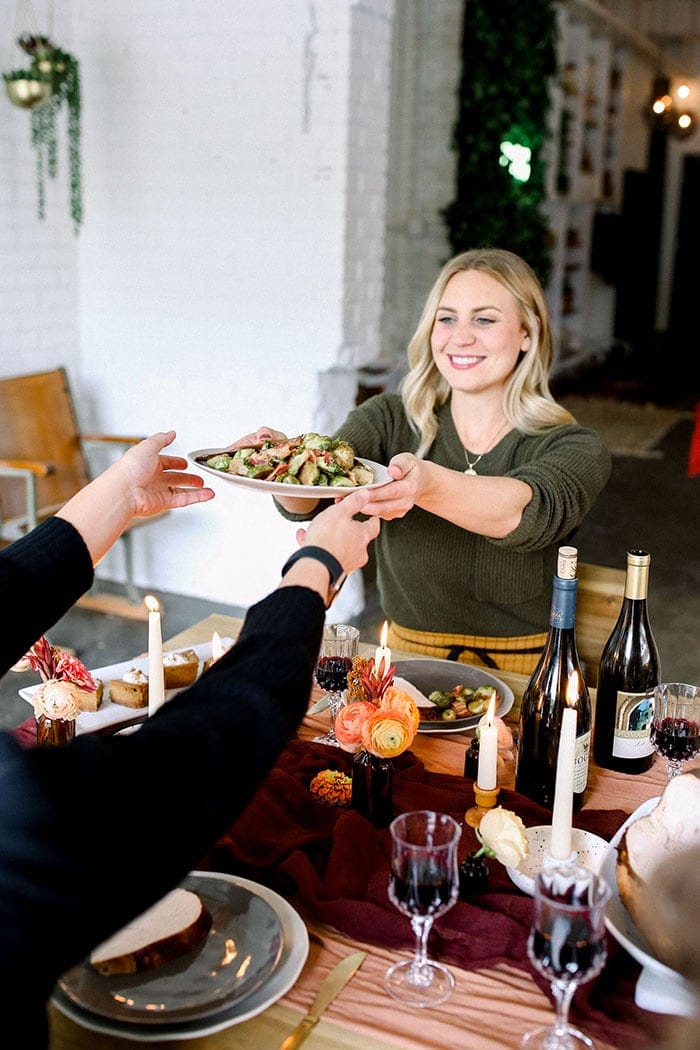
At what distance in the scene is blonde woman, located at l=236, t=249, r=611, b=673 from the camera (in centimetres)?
214

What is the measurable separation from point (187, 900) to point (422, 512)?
124 cm

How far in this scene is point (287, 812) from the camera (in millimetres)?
1340

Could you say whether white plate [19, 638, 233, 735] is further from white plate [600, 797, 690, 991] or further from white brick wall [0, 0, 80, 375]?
white brick wall [0, 0, 80, 375]

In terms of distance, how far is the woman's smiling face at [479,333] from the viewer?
2.18 meters

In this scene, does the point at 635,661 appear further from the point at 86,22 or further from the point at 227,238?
the point at 86,22

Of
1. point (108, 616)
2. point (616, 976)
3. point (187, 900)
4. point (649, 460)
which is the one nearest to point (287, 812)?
point (187, 900)

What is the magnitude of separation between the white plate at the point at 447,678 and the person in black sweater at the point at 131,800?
0.71 metres

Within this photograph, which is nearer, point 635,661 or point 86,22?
point 635,661

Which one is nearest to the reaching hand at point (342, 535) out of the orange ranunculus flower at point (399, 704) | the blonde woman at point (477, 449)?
the orange ranunculus flower at point (399, 704)

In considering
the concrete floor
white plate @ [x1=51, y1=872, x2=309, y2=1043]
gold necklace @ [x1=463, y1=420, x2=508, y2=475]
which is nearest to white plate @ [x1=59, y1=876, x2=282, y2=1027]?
white plate @ [x1=51, y1=872, x2=309, y2=1043]

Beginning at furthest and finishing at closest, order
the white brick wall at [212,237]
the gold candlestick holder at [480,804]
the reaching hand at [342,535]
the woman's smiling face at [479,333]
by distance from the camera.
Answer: the white brick wall at [212,237] < the woman's smiling face at [479,333] < the gold candlestick holder at [480,804] < the reaching hand at [342,535]

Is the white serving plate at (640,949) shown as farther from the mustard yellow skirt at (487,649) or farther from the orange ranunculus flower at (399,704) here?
the mustard yellow skirt at (487,649)

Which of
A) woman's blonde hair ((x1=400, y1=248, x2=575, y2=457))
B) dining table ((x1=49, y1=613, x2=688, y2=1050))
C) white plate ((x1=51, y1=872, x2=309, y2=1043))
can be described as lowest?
dining table ((x1=49, y1=613, x2=688, y2=1050))

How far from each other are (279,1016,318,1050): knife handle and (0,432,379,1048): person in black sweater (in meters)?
0.25
